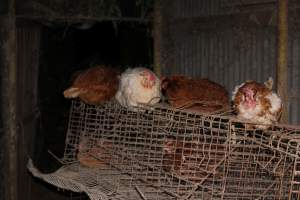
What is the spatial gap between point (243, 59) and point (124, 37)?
2.29m

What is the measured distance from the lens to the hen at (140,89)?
3852 millimetres

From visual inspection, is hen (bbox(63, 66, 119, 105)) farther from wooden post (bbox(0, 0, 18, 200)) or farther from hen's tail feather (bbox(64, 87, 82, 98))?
wooden post (bbox(0, 0, 18, 200))

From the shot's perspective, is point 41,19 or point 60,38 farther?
point 60,38

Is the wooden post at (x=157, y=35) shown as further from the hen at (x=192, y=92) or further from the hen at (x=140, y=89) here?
the hen at (x=192, y=92)

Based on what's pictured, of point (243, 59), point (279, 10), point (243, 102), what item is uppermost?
point (279, 10)

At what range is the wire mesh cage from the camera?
107 inches

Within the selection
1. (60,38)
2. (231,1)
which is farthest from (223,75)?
(60,38)

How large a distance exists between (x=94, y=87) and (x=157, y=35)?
3.54 feet

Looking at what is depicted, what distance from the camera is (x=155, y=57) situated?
16.4 feet

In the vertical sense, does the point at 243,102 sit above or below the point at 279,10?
below

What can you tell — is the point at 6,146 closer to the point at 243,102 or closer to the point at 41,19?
the point at 41,19

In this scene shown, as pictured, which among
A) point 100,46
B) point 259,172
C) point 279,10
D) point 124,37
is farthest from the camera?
point 100,46

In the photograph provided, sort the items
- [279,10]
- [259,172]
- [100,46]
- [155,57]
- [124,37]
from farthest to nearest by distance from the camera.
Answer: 1. [100,46]
2. [124,37]
3. [155,57]
4. [279,10]
5. [259,172]

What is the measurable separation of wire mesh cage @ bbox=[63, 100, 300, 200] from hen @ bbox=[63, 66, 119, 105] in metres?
0.11
